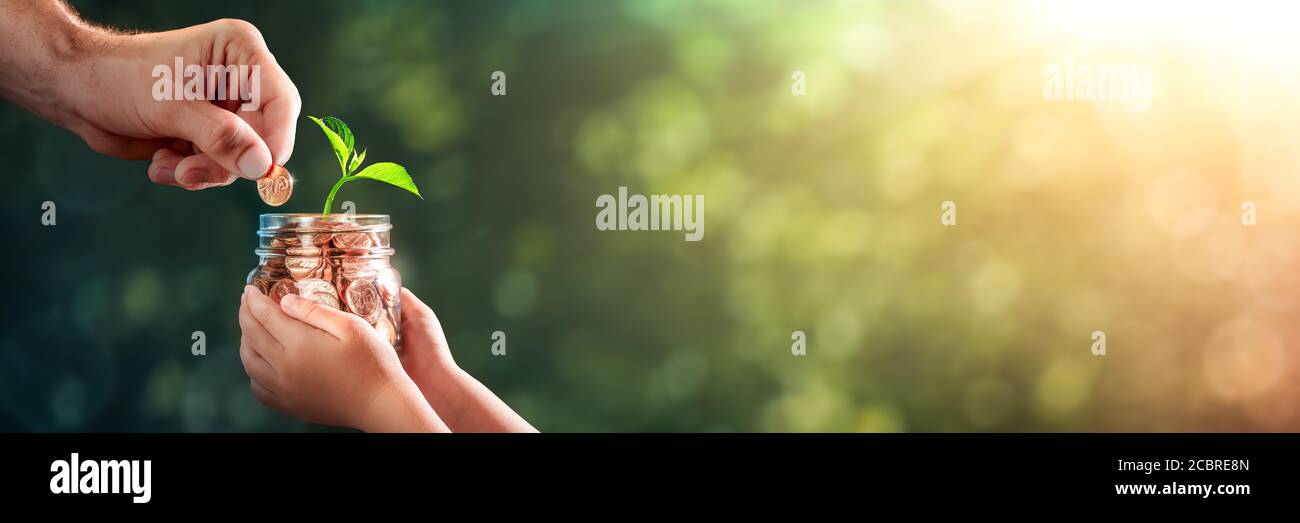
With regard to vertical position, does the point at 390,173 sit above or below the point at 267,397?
above

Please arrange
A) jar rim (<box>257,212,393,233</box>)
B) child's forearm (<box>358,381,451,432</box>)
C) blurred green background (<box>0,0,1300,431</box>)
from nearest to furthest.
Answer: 1. child's forearm (<box>358,381,451,432</box>)
2. jar rim (<box>257,212,393,233</box>)
3. blurred green background (<box>0,0,1300,431</box>)

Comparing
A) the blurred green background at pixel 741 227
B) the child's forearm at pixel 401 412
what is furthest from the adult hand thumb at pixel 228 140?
the blurred green background at pixel 741 227

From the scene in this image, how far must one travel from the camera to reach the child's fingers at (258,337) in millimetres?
1112

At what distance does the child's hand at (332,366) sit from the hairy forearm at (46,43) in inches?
18.4

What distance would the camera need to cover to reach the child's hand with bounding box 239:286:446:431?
3.40 ft

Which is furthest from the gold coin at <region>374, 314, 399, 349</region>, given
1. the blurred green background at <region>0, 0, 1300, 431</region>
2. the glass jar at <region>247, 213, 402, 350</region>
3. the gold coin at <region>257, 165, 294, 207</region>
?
the blurred green background at <region>0, 0, 1300, 431</region>

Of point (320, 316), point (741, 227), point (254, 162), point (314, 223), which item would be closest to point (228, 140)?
point (254, 162)

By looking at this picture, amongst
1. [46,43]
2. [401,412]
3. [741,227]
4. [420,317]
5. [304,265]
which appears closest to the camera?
[401,412]

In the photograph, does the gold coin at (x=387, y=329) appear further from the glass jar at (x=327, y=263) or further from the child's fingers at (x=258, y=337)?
the child's fingers at (x=258, y=337)

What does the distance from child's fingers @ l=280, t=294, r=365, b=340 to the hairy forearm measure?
0.52m

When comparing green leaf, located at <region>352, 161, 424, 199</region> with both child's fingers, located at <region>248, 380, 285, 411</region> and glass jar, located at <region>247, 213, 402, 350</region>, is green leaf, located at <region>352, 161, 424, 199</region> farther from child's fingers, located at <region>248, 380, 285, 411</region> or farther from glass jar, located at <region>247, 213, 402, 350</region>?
child's fingers, located at <region>248, 380, 285, 411</region>

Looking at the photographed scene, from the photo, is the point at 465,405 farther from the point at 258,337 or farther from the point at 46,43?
the point at 46,43

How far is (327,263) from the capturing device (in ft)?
3.71

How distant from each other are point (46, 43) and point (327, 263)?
1.84 feet
